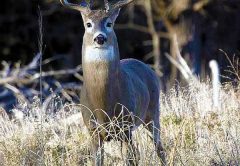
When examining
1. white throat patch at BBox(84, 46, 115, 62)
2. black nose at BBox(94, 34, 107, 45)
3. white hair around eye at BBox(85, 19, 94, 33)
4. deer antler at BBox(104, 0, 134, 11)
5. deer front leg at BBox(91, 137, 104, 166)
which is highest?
deer antler at BBox(104, 0, 134, 11)

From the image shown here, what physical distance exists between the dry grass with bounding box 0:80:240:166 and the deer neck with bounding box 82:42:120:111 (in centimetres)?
39

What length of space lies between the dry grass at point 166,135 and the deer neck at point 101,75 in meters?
0.39

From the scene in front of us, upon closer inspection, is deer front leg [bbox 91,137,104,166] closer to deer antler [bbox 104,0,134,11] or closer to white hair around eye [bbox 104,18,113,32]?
white hair around eye [bbox 104,18,113,32]

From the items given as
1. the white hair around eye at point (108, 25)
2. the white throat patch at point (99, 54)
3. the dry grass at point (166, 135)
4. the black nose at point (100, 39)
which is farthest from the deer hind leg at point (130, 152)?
the white hair around eye at point (108, 25)

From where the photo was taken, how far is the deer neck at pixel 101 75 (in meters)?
7.71

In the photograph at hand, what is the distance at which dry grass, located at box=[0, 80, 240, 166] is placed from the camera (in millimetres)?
7258

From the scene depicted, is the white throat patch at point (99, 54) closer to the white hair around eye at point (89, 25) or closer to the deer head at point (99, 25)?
the deer head at point (99, 25)

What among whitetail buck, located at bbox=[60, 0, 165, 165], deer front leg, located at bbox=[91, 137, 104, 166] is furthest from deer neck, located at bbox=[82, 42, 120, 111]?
deer front leg, located at bbox=[91, 137, 104, 166]

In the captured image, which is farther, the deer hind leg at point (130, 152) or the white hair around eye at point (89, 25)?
the white hair around eye at point (89, 25)

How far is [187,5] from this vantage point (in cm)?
2116

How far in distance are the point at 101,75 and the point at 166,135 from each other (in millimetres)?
1142

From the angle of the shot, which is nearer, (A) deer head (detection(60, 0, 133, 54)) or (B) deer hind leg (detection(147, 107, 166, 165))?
(B) deer hind leg (detection(147, 107, 166, 165))

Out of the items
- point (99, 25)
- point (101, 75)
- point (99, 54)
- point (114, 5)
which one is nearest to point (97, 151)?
point (101, 75)

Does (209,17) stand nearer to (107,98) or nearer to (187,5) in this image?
(187,5)
